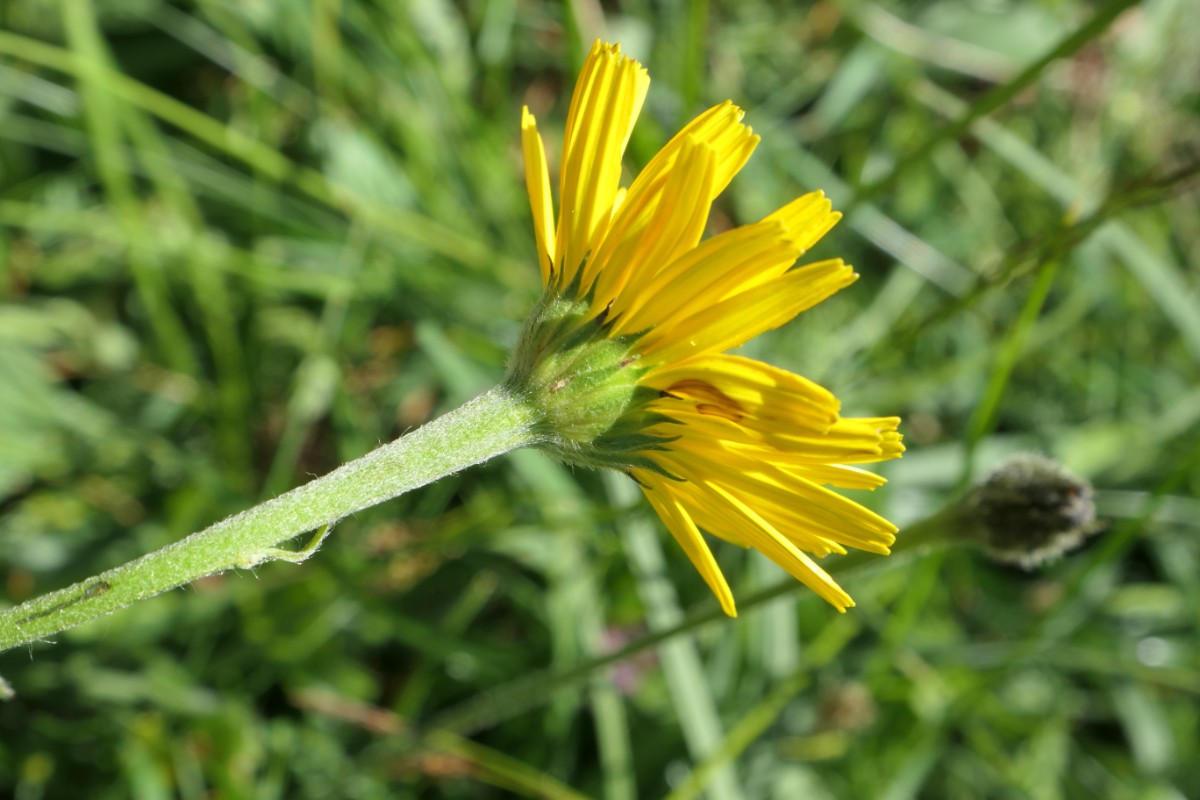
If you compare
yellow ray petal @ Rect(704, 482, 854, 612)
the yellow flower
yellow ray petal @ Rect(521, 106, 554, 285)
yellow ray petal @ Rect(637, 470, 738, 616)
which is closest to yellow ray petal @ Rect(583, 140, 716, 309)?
the yellow flower

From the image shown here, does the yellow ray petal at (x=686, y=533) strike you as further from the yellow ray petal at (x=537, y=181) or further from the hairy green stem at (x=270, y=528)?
the yellow ray petal at (x=537, y=181)

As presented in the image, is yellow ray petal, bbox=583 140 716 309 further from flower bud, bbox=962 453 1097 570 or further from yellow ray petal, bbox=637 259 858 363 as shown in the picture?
flower bud, bbox=962 453 1097 570

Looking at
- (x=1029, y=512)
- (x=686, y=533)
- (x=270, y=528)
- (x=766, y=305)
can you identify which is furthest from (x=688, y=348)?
(x=1029, y=512)

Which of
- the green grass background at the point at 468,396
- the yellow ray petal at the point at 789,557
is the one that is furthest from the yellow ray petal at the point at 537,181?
the green grass background at the point at 468,396

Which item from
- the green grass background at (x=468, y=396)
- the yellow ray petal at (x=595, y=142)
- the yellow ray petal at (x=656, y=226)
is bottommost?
the yellow ray petal at (x=656, y=226)

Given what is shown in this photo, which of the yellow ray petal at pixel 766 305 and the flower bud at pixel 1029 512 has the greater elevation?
the yellow ray petal at pixel 766 305
